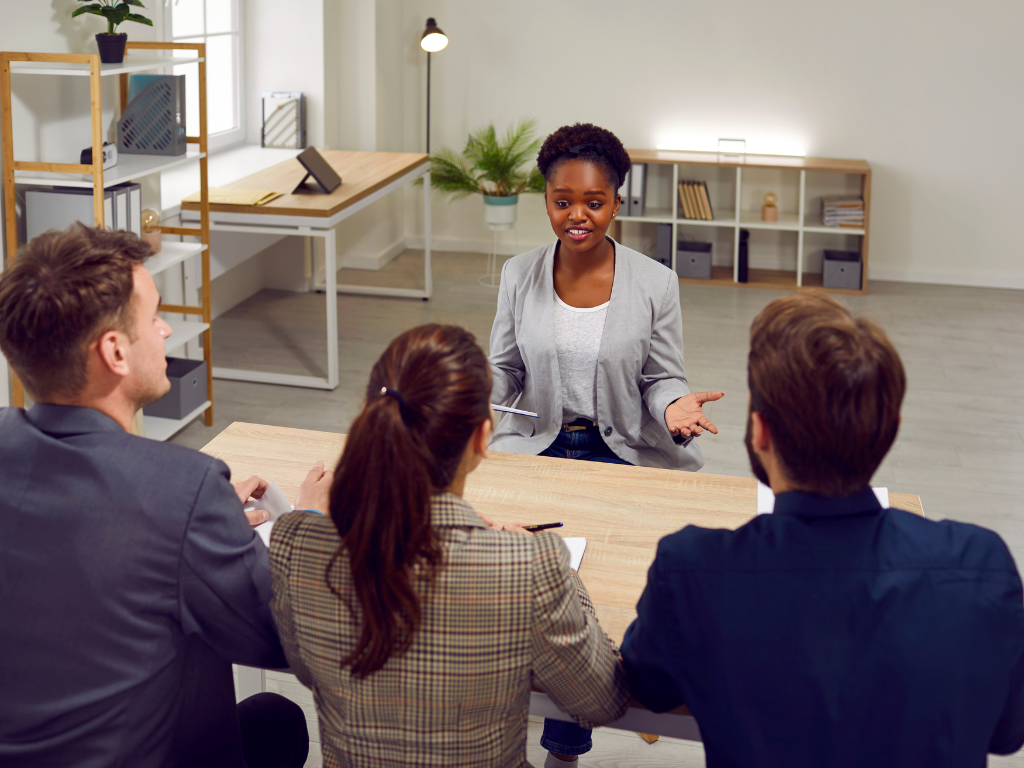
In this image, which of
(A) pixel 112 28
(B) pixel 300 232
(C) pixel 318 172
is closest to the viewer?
(A) pixel 112 28

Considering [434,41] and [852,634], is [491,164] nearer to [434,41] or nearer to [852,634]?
[434,41]

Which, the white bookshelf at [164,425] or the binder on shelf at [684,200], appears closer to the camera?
the white bookshelf at [164,425]

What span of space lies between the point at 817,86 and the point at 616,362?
433cm

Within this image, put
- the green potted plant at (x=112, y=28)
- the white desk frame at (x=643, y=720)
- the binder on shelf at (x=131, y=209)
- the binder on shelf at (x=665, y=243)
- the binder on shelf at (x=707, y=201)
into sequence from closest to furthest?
the white desk frame at (x=643, y=720) < the green potted plant at (x=112, y=28) < the binder on shelf at (x=131, y=209) < the binder on shelf at (x=707, y=201) < the binder on shelf at (x=665, y=243)

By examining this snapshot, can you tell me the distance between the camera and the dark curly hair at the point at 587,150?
228 centimetres

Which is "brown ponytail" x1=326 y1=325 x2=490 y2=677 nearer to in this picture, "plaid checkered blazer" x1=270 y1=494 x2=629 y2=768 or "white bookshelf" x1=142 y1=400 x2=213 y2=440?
"plaid checkered blazer" x1=270 y1=494 x2=629 y2=768

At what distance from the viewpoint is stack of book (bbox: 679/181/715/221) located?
6.00 meters

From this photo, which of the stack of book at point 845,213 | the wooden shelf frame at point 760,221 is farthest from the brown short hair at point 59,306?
the stack of book at point 845,213

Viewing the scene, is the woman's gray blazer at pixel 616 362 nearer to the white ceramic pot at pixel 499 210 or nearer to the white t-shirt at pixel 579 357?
the white t-shirt at pixel 579 357

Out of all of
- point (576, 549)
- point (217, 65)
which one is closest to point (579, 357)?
point (576, 549)

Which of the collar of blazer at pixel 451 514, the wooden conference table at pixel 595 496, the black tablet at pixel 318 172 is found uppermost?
the black tablet at pixel 318 172

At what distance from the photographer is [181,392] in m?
3.66

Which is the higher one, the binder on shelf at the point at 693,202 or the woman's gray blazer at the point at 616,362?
the binder on shelf at the point at 693,202

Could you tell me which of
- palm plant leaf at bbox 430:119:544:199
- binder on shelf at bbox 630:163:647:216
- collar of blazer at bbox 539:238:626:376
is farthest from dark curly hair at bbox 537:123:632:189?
binder on shelf at bbox 630:163:647:216
